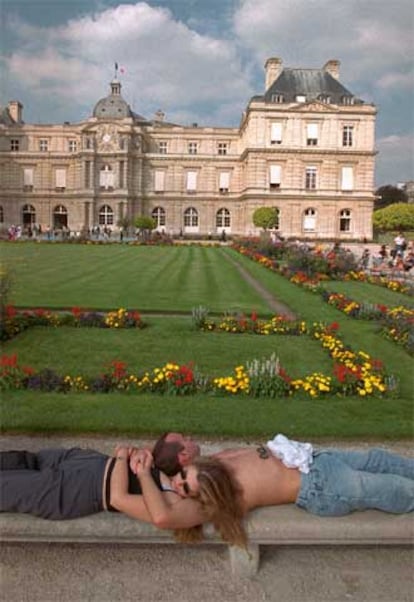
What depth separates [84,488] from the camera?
3.17 m

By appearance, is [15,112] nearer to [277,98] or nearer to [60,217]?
[60,217]

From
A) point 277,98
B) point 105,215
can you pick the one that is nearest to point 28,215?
point 105,215

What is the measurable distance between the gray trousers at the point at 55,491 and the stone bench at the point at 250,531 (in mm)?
51

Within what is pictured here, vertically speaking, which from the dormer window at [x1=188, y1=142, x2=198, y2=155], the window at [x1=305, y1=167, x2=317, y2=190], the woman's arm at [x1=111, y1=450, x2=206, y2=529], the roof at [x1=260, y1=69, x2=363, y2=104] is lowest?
the woman's arm at [x1=111, y1=450, x2=206, y2=529]

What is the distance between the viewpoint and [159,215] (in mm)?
57500

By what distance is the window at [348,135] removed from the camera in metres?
52.1

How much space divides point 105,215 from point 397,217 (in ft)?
90.2

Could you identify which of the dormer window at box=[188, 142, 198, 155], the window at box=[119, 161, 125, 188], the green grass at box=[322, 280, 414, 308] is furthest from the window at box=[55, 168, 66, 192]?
the green grass at box=[322, 280, 414, 308]

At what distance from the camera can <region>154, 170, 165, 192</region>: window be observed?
188ft

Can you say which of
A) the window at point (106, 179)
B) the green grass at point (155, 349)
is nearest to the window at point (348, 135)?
the window at point (106, 179)

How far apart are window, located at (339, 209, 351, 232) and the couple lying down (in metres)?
51.4

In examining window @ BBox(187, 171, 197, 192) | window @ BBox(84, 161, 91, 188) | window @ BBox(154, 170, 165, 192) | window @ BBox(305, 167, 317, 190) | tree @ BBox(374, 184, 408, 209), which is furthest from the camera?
tree @ BBox(374, 184, 408, 209)

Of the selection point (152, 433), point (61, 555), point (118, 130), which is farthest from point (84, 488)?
point (118, 130)

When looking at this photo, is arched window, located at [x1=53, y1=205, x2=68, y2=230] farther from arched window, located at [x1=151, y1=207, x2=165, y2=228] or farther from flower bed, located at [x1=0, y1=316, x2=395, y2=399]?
flower bed, located at [x1=0, y1=316, x2=395, y2=399]
